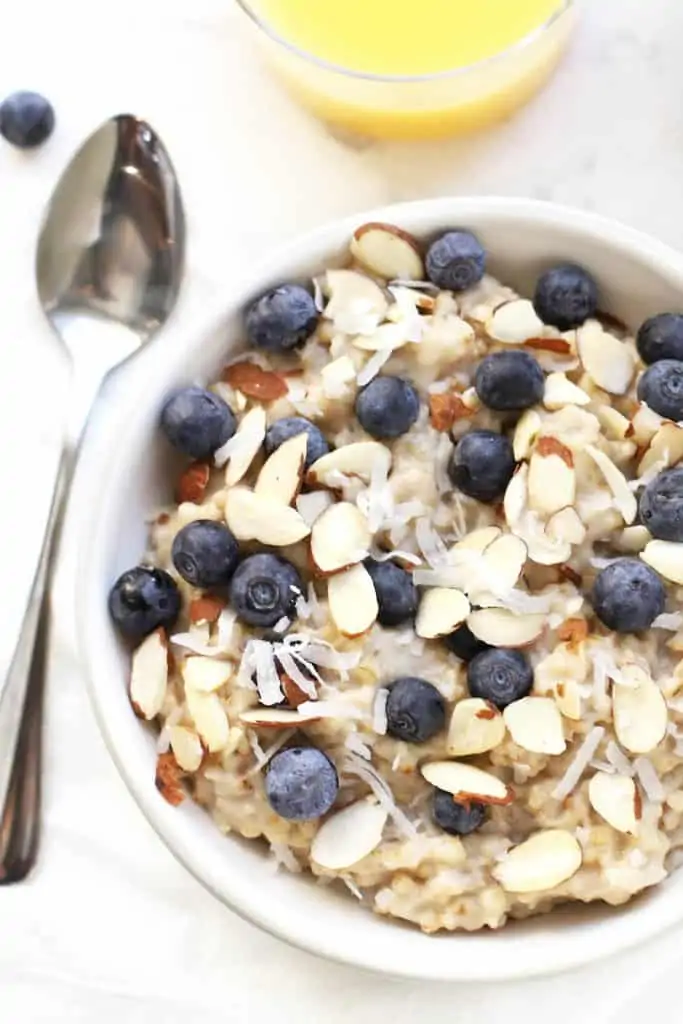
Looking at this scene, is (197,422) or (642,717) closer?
(642,717)

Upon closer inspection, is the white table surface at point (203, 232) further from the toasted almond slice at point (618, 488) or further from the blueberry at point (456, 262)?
the toasted almond slice at point (618, 488)

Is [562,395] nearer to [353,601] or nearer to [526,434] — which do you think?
[526,434]

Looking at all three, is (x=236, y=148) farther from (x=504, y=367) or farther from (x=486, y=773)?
(x=486, y=773)

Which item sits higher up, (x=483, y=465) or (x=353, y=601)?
(x=483, y=465)

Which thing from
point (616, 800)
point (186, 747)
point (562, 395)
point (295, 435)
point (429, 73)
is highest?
point (429, 73)

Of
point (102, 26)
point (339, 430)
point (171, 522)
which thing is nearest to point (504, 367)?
point (339, 430)

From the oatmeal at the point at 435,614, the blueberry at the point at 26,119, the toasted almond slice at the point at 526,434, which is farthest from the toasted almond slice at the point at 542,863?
the blueberry at the point at 26,119

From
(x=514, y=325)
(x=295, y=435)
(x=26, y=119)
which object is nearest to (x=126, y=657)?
(x=295, y=435)

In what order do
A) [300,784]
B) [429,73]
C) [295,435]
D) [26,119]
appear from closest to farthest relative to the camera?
[300,784] → [295,435] → [429,73] → [26,119]
